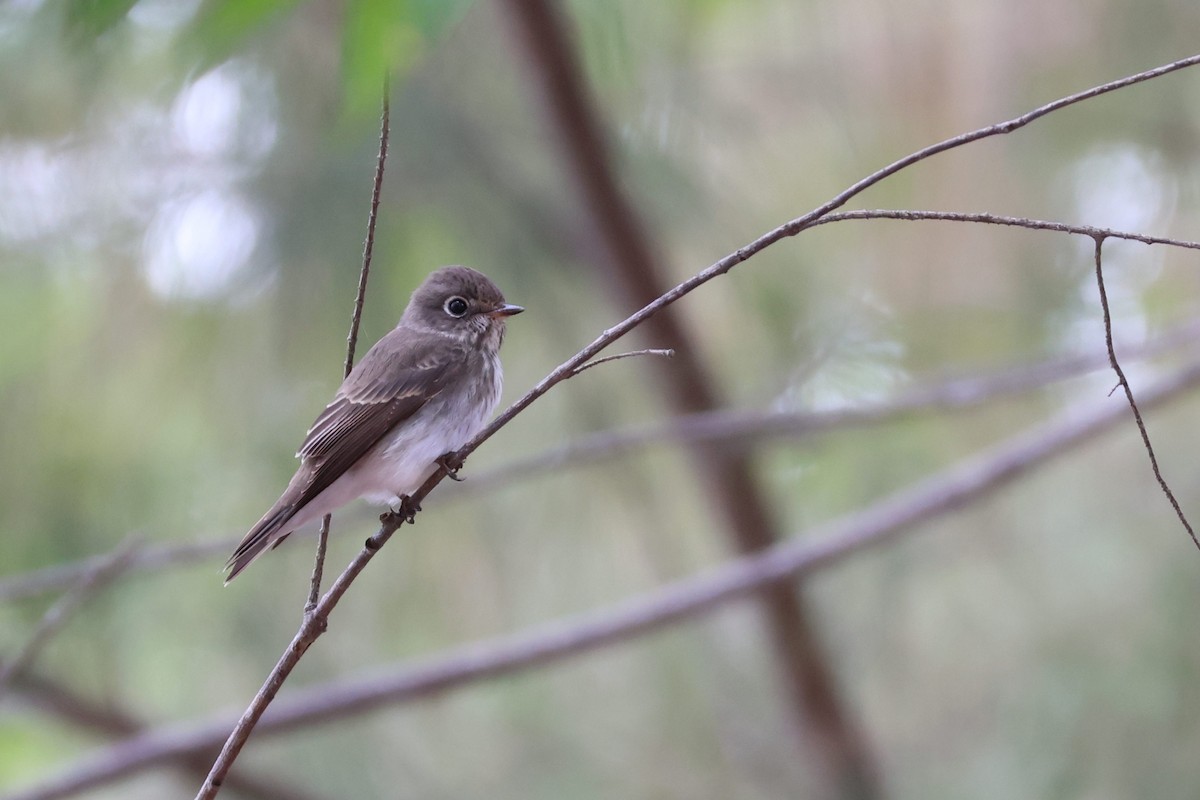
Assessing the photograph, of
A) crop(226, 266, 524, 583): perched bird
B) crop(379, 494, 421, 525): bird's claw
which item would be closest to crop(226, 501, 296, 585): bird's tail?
crop(226, 266, 524, 583): perched bird

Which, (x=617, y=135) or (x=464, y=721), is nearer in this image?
(x=617, y=135)

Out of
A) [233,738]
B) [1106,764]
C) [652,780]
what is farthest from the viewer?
[652,780]

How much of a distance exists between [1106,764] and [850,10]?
7.20ft

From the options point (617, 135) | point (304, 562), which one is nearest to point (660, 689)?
point (304, 562)

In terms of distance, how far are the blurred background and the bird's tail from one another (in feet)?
4.28

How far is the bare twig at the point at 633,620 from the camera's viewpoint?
3137 millimetres

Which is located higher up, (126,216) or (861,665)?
(126,216)

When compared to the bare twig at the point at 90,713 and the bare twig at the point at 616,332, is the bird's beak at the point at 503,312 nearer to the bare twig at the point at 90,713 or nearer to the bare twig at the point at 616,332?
the bare twig at the point at 616,332

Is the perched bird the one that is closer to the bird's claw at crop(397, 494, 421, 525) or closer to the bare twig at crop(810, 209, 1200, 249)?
Result: the bird's claw at crop(397, 494, 421, 525)

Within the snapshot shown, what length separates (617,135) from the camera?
369cm

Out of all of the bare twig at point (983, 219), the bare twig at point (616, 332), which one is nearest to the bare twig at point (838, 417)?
the bare twig at point (616, 332)

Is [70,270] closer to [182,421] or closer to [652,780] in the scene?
[182,421]

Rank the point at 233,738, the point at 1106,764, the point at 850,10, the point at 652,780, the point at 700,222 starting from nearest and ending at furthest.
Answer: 1. the point at 233,738
2. the point at 1106,764
3. the point at 850,10
4. the point at 700,222
5. the point at 652,780

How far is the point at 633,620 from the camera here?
3275 mm
